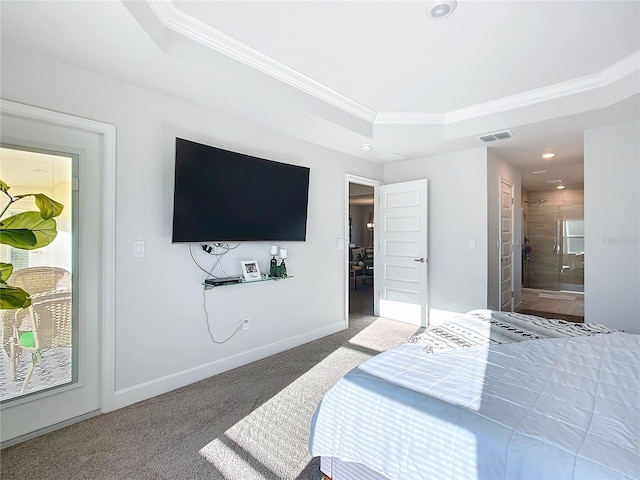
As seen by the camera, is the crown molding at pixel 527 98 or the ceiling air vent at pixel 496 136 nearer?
the crown molding at pixel 527 98

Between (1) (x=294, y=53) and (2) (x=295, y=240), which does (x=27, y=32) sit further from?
(2) (x=295, y=240)

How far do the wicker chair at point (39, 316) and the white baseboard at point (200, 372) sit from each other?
0.57 metres

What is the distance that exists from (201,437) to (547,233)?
28.0ft

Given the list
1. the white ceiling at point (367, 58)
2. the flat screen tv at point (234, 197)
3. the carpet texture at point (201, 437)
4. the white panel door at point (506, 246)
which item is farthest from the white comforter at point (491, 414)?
the white panel door at point (506, 246)

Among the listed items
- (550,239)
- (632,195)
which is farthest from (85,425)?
(550,239)

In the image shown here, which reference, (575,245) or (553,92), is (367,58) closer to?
(553,92)

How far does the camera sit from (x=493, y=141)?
3.66m

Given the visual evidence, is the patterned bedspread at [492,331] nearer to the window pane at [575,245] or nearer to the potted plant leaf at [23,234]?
the potted plant leaf at [23,234]

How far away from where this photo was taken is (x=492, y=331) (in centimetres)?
194

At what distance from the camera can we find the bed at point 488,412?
0.97 meters

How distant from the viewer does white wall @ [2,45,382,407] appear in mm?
2109

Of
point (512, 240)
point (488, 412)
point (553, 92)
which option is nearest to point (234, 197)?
point (488, 412)

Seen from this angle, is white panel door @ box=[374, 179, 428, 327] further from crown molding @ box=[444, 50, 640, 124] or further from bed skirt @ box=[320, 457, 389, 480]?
bed skirt @ box=[320, 457, 389, 480]

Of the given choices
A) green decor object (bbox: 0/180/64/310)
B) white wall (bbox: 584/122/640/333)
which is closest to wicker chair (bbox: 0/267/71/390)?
green decor object (bbox: 0/180/64/310)
